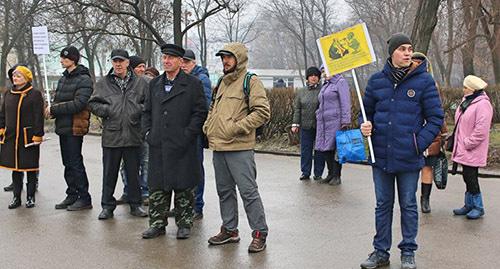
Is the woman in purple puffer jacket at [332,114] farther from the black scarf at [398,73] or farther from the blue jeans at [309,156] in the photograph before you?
the black scarf at [398,73]

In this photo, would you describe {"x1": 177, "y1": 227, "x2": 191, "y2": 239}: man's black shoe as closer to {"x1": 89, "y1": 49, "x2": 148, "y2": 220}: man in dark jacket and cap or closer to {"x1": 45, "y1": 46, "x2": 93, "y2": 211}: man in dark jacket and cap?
{"x1": 89, "y1": 49, "x2": 148, "y2": 220}: man in dark jacket and cap

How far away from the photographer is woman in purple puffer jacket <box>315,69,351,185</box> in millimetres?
8391

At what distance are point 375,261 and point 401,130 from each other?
1.14 metres

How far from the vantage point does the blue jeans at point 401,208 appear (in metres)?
4.87

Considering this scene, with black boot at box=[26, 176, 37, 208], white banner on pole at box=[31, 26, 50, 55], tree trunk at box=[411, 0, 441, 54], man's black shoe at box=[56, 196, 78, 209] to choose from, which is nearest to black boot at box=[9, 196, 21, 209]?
black boot at box=[26, 176, 37, 208]

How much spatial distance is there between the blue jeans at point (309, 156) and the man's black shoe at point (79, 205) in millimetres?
3466

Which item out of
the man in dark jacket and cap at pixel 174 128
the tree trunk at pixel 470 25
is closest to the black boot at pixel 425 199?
the man in dark jacket and cap at pixel 174 128

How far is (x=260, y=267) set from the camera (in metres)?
5.01

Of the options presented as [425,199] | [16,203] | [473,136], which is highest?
[473,136]

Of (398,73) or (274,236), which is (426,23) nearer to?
(274,236)

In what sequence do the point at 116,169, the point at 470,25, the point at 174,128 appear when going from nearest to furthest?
the point at 174,128, the point at 116,169, the point at 470,25

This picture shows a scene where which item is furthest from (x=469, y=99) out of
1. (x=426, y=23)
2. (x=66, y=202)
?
(x=426, y=23)

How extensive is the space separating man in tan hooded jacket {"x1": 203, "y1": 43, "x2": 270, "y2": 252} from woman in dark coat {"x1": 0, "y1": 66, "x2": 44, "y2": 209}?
9.05 ft

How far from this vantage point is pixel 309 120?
9.02 meters
